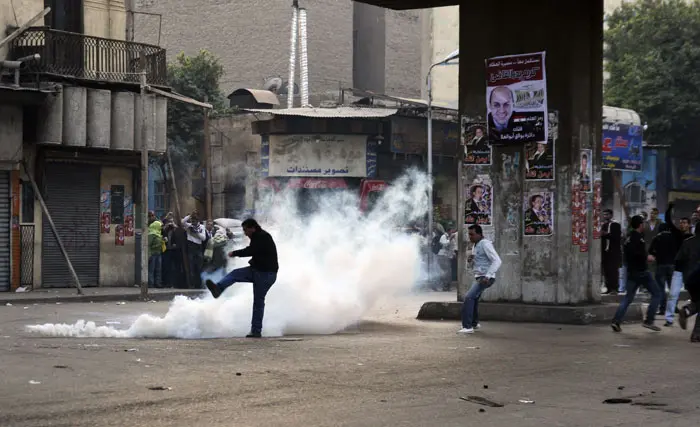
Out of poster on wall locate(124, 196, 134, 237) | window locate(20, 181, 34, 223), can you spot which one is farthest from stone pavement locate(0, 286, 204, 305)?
poster on wall locate(124, 196, 134, 237)

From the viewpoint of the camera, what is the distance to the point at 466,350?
1337 centimetres

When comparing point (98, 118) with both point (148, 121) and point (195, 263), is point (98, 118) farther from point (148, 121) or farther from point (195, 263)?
point (195, 263)

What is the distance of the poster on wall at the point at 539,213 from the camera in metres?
18.2

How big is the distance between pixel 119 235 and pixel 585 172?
1519cm

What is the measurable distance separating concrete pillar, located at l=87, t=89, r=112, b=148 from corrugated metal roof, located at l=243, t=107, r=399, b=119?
460 inches

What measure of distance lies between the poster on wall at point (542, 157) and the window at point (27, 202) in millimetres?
13766

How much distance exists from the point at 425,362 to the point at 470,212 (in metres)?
7.48

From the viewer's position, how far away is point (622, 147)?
1925 inches

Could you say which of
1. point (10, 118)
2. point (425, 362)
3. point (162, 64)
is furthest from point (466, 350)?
point (162, 64)

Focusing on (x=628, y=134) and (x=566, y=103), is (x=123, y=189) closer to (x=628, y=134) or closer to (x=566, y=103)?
(x=566, y=103)

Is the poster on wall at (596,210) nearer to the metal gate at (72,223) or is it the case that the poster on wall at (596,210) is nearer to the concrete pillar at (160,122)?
the concrete pillar at (160,122)

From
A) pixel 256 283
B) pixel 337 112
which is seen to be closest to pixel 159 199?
pixel 337 112

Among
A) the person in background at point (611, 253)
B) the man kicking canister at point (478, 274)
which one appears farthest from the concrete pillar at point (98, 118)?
the man kicking canister at point (478, 274)

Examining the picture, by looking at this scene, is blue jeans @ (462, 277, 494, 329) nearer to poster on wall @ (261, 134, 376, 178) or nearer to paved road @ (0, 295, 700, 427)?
paved road @ (0, 295, 700, 427)
